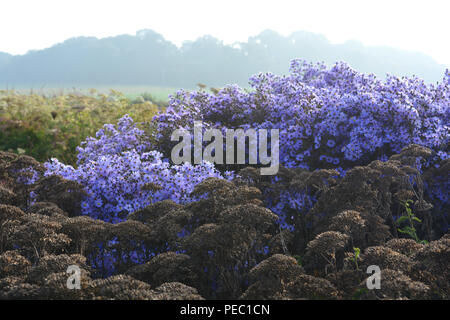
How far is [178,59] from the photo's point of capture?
93938 mm

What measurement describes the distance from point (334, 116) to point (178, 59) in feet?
297

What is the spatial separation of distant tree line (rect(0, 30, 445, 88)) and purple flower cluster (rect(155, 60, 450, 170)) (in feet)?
258

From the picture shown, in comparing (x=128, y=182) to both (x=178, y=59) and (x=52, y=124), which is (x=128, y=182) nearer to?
(x=52, y=124)

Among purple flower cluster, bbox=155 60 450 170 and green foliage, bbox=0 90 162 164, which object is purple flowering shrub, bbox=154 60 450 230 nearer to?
purple flower cluster, bbox=155 60 450 170

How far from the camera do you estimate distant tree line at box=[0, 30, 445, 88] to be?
8788cm

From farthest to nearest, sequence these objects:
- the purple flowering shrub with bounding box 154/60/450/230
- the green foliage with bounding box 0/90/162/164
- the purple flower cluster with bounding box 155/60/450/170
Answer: the green foliage with bounding box 0/90/162/164 < the purple flower cluster with bounding box 155/60/450/170 < the purple flowering shrub with bounding box 154/60/450/230

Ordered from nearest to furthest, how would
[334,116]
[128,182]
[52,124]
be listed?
[128,182] < [334,116] < [52,124]

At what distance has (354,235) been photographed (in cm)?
393

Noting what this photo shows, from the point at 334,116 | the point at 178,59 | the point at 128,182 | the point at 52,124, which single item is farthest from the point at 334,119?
the point at 178,59

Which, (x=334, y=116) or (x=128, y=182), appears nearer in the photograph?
(x=128, y=182)

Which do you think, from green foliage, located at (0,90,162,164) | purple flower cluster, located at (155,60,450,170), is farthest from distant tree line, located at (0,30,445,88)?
purple flower cluster, located at (155,60,450,170)

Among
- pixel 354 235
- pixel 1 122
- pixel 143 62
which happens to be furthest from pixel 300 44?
pixel 354 235


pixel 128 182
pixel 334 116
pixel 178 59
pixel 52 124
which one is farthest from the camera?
pixel 178 59
